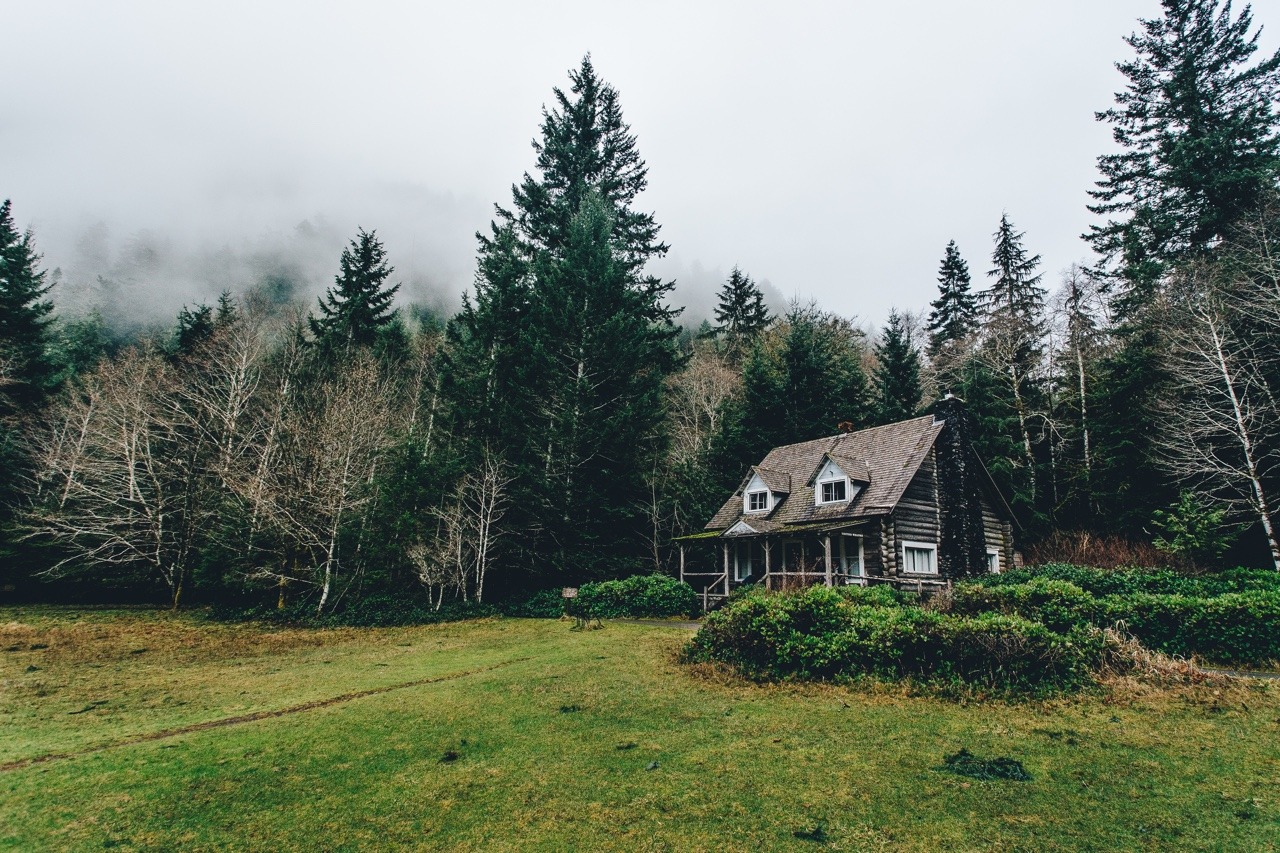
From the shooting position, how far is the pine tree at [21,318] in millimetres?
32562

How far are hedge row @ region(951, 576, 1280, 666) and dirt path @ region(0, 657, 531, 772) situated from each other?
1081 cm

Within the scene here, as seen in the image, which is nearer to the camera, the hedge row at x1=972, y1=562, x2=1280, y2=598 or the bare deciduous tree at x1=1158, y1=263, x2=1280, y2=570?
the hedge row at x1=972, y1=562, x2=1280, y2=598

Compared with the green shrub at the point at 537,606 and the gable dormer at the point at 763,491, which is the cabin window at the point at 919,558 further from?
the green shrub at the point at 537,606

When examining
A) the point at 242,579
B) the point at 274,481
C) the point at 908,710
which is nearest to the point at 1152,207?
the point at 908,710

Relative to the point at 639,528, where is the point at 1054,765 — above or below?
below

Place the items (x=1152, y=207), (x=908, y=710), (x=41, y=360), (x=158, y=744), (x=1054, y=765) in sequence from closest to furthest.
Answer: (x=1054, y=765)
(x=158, y=744)
(x=908, y=710)
(x=1152, y=207)
(x=41, y=360)

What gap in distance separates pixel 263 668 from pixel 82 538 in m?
22.6

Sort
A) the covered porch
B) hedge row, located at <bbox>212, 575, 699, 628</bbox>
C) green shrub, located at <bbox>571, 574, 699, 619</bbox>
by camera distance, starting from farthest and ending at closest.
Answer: the covered porch < hedge row, located at <bbox>212, 575, 699, 628</bbox> < green shrub, located at <bbox>571, 574, 699, 619</bbox>

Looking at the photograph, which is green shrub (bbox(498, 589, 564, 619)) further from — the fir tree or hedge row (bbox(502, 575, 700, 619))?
the fir tree

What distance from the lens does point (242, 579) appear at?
77.7 feet

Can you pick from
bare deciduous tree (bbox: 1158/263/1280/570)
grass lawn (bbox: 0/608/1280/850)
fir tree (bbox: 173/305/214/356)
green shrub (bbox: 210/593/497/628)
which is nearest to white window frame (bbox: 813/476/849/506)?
bare deciduous tree (bbox: 1158/263/1280/570)

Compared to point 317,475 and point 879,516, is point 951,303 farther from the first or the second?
point 317,475

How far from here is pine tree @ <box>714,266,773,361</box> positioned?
55188 mm

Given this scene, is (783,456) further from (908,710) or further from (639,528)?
(908,710)
